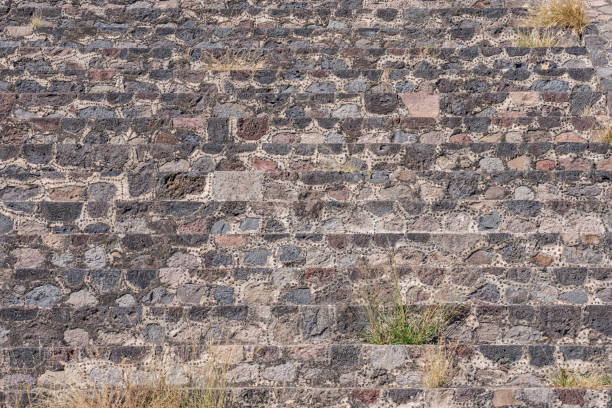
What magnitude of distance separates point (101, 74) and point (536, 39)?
3.37 metres

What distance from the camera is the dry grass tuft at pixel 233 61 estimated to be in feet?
21.6

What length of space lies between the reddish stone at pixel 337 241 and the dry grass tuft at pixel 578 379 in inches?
55.4

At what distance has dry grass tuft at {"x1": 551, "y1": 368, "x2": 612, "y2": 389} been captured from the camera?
4.19 metres

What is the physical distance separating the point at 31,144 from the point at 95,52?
4.69ft

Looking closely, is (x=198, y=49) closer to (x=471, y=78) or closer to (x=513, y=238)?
(x=471, y=78)

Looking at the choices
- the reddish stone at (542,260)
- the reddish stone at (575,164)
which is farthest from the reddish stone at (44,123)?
the reddish stone at (575,164)

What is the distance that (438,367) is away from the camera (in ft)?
13.9

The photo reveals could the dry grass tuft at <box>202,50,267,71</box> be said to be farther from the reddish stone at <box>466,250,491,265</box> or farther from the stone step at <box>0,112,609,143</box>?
the reddish stone at <box>466,250,491,265</box>

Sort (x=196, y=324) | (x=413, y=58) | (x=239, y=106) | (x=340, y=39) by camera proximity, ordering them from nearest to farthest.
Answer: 1. (x=196, y=324)
2. (x=239, y=106)
3. (x=413, y=58)
4. (x=340, y=39)

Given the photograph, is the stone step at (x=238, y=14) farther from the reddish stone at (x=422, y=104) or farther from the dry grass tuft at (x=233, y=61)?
the reddish stone at (x=422, y=104)

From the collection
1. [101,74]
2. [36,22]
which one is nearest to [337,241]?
[101,74]

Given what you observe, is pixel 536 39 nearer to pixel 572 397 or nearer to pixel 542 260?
pixel 542 260

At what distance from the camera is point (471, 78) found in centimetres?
621

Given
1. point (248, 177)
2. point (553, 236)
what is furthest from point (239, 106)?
point (553, 236)
